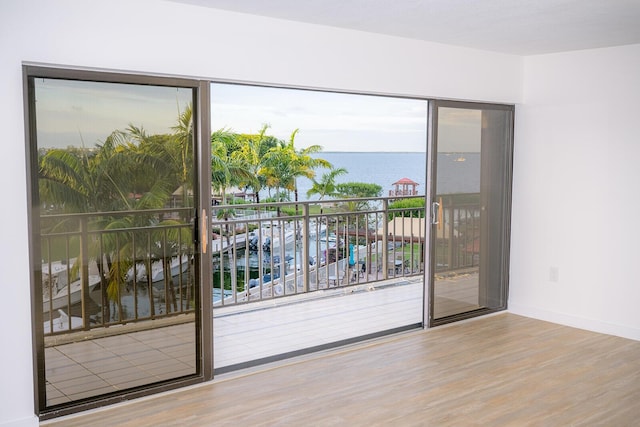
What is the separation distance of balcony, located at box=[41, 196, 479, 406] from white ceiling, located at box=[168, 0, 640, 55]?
1.43 m

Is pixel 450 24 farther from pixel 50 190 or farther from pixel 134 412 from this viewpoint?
pixel 134 412

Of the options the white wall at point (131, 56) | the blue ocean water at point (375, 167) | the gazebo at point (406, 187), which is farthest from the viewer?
the gazebo at point (406, 187)

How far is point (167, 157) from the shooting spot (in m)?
3.85

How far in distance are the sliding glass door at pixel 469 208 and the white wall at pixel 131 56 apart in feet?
2.73

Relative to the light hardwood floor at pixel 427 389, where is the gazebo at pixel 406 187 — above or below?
above

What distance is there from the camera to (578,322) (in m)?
5.52

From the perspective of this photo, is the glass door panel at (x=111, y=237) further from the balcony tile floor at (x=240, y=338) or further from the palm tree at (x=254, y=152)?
the palm tree at (x=254, y=152)

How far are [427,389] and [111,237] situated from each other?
217cm

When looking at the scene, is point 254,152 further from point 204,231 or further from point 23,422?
point 23,422

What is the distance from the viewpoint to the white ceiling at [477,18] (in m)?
3.68

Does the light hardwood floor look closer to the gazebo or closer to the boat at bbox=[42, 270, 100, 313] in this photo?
the boat at bbox=[42, 270, 100, 313]

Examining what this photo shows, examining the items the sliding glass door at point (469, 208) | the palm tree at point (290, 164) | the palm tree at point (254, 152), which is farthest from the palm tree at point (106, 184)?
the palm tree at point (290, 164)

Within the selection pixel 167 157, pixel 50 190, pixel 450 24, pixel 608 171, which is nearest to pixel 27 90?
pixel 50 190

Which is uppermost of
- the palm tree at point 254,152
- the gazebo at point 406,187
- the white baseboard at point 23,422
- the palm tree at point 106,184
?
the palm tree at point 254,152
